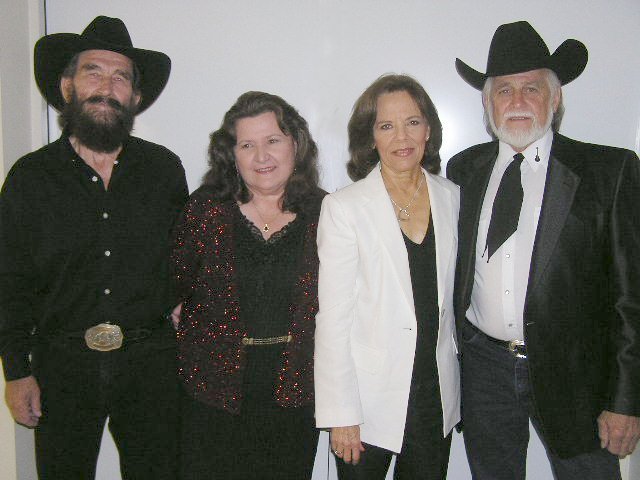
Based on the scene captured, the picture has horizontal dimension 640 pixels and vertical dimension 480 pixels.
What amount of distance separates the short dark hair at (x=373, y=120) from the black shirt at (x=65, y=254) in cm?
89

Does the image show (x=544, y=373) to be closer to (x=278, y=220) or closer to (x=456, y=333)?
(x=456, y=333)

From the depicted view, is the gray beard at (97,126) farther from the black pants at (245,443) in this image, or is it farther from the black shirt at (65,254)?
the black pants at (245,443)

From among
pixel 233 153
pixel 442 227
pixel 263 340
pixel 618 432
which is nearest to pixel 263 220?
pixel 233 153

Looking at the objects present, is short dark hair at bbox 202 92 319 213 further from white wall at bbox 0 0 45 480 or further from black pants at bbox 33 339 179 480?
white wall at bbox 0 0 45 480

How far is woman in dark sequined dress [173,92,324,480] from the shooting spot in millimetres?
1768

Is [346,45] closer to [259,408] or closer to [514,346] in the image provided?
[514,346]

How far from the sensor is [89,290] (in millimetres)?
1781

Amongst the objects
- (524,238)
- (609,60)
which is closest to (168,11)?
(524,238)

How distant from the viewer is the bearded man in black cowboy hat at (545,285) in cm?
159

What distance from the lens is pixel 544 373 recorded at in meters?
1.65

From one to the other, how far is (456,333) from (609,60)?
1675 mm

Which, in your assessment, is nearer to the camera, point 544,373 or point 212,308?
point 544,373

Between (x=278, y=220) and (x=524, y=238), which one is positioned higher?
(x=278, y=220)

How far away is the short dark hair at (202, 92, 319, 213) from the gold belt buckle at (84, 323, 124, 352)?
642 millimetres
